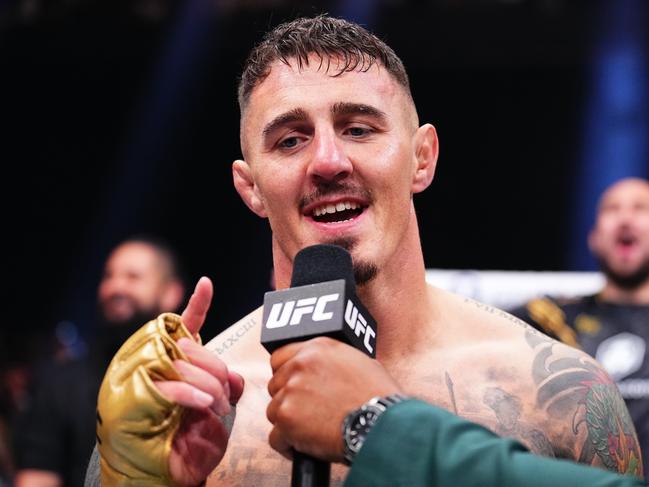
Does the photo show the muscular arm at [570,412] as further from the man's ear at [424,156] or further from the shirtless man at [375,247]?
the man's ear at [424,156]

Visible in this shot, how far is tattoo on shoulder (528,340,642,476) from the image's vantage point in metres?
1.76

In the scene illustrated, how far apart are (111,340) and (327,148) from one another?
228cm

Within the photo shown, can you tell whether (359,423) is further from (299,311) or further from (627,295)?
(627,295)

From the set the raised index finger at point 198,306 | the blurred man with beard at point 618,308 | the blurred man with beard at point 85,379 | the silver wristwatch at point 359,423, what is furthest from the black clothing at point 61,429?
the silver wristwatch at point 359,423

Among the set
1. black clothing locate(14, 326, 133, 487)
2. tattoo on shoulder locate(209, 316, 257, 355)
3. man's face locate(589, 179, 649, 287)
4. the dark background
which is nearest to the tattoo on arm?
tattoo on shoulder locate(209, 316, 257, 355)

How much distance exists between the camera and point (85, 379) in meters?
3.59

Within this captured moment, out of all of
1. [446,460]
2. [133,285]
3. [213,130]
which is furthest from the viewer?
[213,130]

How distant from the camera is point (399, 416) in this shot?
1.20 meters

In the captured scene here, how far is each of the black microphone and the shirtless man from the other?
346mm

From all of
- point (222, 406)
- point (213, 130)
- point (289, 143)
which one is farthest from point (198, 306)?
point (213, 130)

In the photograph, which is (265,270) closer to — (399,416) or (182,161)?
(182,161)

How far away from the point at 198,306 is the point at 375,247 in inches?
13.4

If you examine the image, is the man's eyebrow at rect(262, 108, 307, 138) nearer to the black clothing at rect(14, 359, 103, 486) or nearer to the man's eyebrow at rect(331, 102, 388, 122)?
the man's eyebrow at rect(331, 102, 388, 122)

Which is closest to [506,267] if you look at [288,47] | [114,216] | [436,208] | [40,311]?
[436,208]
